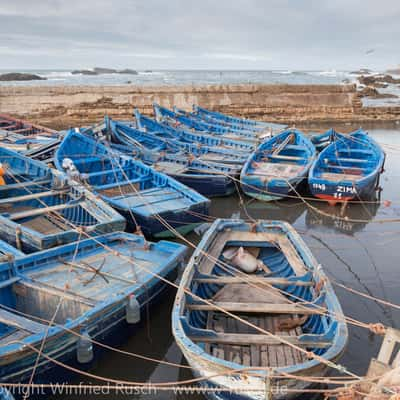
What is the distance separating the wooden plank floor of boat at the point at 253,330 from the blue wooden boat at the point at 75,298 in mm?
1195

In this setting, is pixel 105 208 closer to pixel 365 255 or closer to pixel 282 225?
pixel 282 225

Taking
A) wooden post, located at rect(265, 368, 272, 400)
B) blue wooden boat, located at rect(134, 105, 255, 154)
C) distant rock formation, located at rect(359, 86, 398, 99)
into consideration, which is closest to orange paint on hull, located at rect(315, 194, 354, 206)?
blue wooden boat, located at rect(134, 105, 255, 154)

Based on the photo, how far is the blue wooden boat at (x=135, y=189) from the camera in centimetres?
923

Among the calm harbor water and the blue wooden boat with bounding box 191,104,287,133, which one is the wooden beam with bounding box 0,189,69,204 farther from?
the blue wooden boat with bounding box 191,104,287,133

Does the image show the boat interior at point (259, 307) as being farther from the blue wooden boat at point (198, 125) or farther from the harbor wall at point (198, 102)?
the harbor wall at point (198, 102)

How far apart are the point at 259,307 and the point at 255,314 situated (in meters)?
0.59

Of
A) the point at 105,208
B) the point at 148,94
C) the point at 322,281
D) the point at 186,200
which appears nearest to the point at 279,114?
the point at 148,94

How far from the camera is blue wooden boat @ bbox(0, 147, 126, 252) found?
7.45m

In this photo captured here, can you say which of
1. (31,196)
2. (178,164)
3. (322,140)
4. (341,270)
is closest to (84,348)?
(31,196)

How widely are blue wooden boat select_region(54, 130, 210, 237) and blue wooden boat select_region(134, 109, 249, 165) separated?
362 cm

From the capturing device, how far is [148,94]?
32.9 metres

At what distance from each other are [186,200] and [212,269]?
3.63m

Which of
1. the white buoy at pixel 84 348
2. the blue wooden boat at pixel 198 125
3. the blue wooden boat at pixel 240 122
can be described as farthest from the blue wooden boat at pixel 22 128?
the white buoy at pixel 84 348

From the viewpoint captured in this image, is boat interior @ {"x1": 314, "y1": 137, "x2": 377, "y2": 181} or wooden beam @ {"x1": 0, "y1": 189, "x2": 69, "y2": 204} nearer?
wooden beam @ {"x1": 0, "y1": 189, "x2": 69, "y2": 204}
